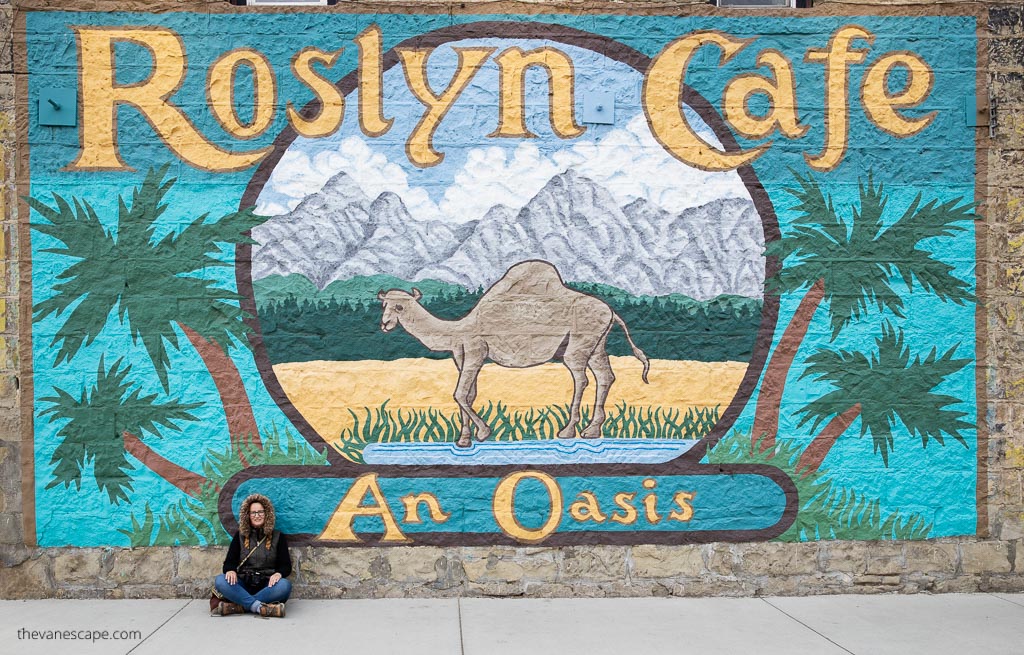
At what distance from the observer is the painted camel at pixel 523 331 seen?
22.0 ft

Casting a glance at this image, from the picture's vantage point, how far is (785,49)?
270 inches

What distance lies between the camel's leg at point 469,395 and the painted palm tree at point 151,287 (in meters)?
1.58

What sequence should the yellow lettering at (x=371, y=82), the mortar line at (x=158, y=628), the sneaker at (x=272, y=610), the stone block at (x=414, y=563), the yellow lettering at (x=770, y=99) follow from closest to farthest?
the mortar line at (x=158, y=628), the sneaker at (x=272, y=610), the stone block at (x=414, y=563), the yellow lettering at (x=371, y=82), the yellow lettering at (x=770, y=99)

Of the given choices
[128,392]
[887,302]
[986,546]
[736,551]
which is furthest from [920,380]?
[128,392]

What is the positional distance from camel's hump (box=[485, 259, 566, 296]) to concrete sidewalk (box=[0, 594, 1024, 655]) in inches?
93.3

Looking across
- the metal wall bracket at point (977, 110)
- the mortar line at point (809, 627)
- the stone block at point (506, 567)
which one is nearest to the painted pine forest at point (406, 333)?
the stone block at point (506, 567)

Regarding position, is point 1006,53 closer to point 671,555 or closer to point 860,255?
point 860,255

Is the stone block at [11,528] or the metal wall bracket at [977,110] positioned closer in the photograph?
the stone block at [11,528]

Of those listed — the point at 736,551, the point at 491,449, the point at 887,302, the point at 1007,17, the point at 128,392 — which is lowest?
the point at 736,551

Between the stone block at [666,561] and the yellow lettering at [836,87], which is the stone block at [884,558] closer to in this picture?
the stone block at [666,561]

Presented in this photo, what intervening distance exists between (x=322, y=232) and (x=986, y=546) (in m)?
5.77

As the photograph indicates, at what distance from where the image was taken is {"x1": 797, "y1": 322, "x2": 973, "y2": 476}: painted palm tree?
6.79m

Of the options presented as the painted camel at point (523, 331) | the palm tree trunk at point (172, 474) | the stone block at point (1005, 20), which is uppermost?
the stone block at point (1005, 20)

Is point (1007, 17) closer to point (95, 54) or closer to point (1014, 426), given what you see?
point (1014, 426)
